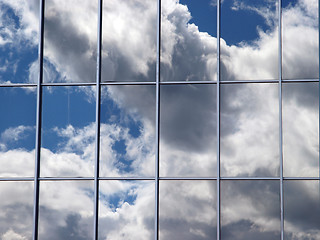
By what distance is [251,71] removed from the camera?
11672mm

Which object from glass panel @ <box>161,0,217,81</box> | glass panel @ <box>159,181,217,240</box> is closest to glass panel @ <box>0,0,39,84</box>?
glass panel @ <box>161,0,217,81</box>

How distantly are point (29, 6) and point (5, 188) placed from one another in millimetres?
4858

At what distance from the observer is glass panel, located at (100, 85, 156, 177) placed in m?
11.7

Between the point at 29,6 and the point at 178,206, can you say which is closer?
the point at 178,206

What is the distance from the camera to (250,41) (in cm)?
1170

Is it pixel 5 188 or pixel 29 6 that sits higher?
pixel 29 6

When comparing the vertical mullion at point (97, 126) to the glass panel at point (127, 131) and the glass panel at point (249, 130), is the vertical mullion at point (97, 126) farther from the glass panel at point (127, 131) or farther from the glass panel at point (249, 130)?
the glass panel at point (249, 130)

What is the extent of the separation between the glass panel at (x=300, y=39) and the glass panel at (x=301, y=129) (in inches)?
14.9

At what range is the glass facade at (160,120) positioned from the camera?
1129cm

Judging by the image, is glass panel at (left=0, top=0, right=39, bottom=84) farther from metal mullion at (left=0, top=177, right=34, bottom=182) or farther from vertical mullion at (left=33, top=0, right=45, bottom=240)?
metal mullion at (left=0, top=177, right=34, bottom=182)

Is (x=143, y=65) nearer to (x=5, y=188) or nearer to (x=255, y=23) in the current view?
(x=255, y=23)

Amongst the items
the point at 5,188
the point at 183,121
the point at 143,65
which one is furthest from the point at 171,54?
the point at 5,188

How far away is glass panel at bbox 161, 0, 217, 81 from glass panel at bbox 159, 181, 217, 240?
2.75 metres

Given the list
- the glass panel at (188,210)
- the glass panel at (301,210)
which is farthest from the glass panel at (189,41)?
the glass panel at (301,210)
